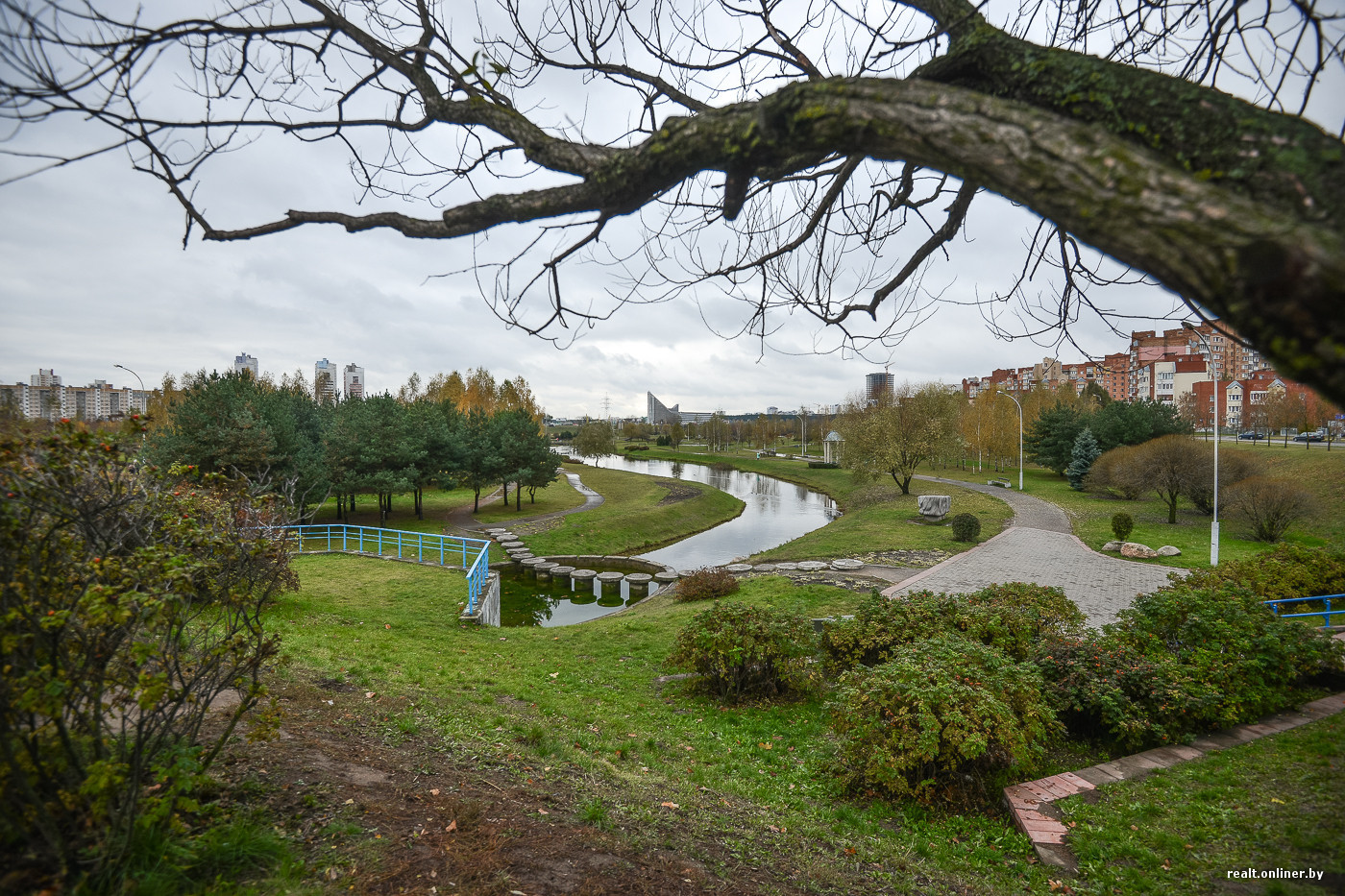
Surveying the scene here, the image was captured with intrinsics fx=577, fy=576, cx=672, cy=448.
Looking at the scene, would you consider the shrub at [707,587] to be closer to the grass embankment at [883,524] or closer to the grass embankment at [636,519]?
the grass embankment at [883,524]

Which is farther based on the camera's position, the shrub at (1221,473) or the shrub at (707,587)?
the shrub at (1221,473)

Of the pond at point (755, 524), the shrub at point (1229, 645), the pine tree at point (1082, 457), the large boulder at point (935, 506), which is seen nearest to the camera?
the shrub at point (1229, 645)

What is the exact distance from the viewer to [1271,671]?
587 cm

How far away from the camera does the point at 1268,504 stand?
18.1 meters

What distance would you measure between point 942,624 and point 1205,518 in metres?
24.1

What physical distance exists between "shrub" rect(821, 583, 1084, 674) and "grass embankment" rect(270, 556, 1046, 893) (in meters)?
0.84

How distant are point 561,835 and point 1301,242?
14.1 feet

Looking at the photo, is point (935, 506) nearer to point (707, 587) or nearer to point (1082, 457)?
point (707, 587)

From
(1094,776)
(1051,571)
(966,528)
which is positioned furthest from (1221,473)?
(1094,776)

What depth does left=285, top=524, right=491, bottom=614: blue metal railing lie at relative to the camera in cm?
1359

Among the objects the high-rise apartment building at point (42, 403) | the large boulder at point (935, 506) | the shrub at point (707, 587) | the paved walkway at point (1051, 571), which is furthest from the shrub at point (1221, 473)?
the high-rise apartment building at point (42, 403)

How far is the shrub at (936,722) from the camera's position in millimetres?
4617

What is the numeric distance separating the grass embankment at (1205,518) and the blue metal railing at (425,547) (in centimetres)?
1759

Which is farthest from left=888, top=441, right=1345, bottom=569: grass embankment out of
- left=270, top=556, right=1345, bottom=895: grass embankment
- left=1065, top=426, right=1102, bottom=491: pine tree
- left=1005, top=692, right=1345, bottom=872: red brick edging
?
left=270, top=556, right=1345, bottom=895: grass embankment
